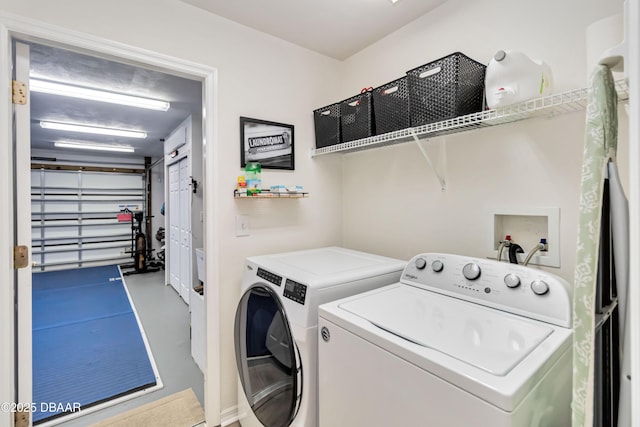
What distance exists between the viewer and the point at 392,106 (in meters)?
1.67

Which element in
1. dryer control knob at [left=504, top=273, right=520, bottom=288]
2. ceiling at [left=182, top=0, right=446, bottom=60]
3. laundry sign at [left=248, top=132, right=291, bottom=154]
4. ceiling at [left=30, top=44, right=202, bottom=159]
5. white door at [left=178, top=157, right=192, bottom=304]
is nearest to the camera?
dryer control knob at [left=504, top=273, right=520, bottom=288]

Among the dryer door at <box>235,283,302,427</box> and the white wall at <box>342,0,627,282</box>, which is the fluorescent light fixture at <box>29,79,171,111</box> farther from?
the dryer door at <box>235,283,302,427</box>

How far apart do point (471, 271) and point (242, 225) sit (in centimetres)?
138

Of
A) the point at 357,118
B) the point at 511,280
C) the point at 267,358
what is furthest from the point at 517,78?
the point at 267,358

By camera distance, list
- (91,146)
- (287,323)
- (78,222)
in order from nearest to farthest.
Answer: (287,323) < (91,146) < (78,222)

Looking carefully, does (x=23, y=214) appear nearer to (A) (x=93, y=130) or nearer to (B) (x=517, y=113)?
(B) (x=517, y=113)

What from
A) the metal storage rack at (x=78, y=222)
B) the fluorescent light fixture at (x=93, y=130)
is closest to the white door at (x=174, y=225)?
the fluorescent light fixture at (x=93, y=130)

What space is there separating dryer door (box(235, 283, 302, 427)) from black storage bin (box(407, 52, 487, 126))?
1.21 m

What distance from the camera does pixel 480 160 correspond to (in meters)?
1.61

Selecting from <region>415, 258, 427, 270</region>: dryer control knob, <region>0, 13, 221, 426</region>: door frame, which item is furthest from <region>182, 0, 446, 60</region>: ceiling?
<region>415, 258, 427, 270</region>: dryer control knob

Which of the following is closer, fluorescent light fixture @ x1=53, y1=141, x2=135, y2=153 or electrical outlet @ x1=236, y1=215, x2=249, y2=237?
electrical outlet @ x1=236, y1=215, x2=249, y2=237

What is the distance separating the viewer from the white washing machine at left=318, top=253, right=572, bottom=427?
721 millimetres

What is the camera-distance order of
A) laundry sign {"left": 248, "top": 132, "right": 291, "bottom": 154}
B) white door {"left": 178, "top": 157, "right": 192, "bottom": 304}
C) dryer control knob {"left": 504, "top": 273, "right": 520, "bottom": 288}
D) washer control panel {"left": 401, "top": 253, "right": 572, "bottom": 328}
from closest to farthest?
1. washer control panel {"left": 401, "top": 253, "right": 572, "bottom": 328}
2. dryer control knob {"left": 504, "top": 273, "right": 520, "bottom": 288}
3. laundry sign {"left": 248, "top": 132, "right": 291, "bottom": 154}
4. white door {"left": 178, "top": 157, "right": 192, "bottom": 304}

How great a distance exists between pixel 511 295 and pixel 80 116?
5.06 meters
